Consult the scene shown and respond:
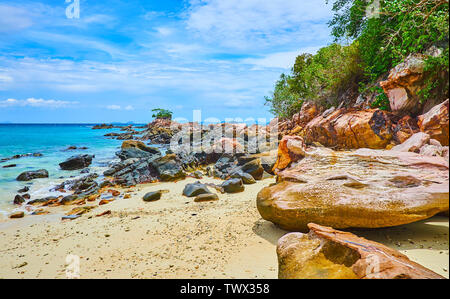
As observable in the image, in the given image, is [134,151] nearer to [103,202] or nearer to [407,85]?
[103,202]

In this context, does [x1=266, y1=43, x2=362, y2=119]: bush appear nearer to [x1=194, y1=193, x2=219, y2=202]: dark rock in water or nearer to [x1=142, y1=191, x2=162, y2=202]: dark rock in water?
[x1=194, y1=193, x2=219, y2=202]: dark rock in water

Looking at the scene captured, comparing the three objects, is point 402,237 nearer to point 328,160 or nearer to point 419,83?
point 328,160

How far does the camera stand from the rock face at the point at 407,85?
78.2 inches

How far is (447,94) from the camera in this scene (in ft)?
4.88

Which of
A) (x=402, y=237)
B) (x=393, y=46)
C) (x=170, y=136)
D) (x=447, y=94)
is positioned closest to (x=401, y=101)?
(x=393, y=46)

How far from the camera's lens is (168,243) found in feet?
16.5

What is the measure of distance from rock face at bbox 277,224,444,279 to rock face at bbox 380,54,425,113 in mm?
1389

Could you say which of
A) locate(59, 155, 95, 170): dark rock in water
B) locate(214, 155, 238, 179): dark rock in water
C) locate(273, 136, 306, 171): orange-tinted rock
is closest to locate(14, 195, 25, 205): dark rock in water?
locate(59, 155, 95, 170): dark rock in water

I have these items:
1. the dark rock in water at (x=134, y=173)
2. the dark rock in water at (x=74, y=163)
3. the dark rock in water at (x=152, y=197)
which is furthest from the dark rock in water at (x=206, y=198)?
the dark rock in water at (x=74, y=163)

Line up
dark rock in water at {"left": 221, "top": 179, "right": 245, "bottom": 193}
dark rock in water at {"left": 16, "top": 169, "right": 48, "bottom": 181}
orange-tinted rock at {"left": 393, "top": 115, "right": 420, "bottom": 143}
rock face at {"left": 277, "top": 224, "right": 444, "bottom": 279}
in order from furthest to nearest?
dark rock in water at {"left": 16, "top": 169, "right": 48, "bottom": 181}, dark rock in water at {"left": 221, "top": 179, "right": 245, "bottom": 193}, orange-tinted rock at {"left": 393, "top": 115, "right": 420, "bottom": 143}, rock face at {"left": 277, "top": 224, "right": 444, "bottom": 279}

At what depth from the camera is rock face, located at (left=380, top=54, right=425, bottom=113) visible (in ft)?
6.52

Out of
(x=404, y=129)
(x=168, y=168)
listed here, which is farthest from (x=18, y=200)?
(x=404, y=129)

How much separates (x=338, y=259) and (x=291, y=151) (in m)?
3.01

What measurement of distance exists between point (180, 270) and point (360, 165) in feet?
10.3
